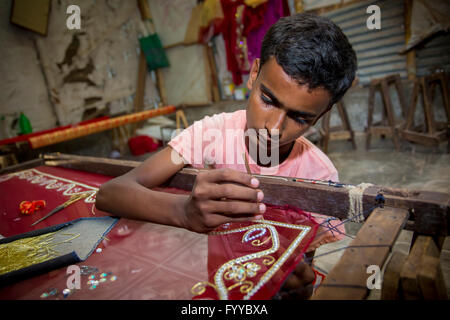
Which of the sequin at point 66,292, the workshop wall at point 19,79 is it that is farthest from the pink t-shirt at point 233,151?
the workshop wall at point 19,79

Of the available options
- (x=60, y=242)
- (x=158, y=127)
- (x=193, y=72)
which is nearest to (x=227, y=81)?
(x=193, y=72)

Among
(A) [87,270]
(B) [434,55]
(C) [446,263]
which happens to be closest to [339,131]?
(B) [434,55]

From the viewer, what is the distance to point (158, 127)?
733cm

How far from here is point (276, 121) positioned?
131cm

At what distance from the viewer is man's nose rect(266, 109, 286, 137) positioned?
1.30 metres

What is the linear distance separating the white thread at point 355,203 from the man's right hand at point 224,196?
37 centimetres

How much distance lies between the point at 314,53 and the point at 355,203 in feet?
2.23

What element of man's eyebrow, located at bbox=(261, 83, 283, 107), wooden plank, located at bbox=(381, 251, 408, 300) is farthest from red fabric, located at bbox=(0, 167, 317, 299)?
man's eyebrow, located at bbox=(261, 83, 283, 107)

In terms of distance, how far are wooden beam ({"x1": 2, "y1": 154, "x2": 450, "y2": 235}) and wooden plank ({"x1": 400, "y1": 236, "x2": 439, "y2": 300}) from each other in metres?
0.08

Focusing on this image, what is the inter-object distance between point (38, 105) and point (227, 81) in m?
4.47

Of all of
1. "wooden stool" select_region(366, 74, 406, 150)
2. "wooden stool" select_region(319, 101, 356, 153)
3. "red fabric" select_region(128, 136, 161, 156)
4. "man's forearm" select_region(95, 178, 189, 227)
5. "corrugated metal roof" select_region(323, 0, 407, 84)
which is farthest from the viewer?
"red fabric" select_region(128, 136, 161, 156)

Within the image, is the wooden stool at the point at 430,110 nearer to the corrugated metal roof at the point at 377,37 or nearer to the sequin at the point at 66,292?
the corrugated metal roof at the point at 377,37

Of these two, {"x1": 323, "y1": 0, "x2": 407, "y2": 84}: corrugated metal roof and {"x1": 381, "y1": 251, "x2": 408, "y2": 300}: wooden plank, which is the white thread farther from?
{"x1": 323, "y1": 0, "x2": 407, "y2": 84}: corrugated metal roof
